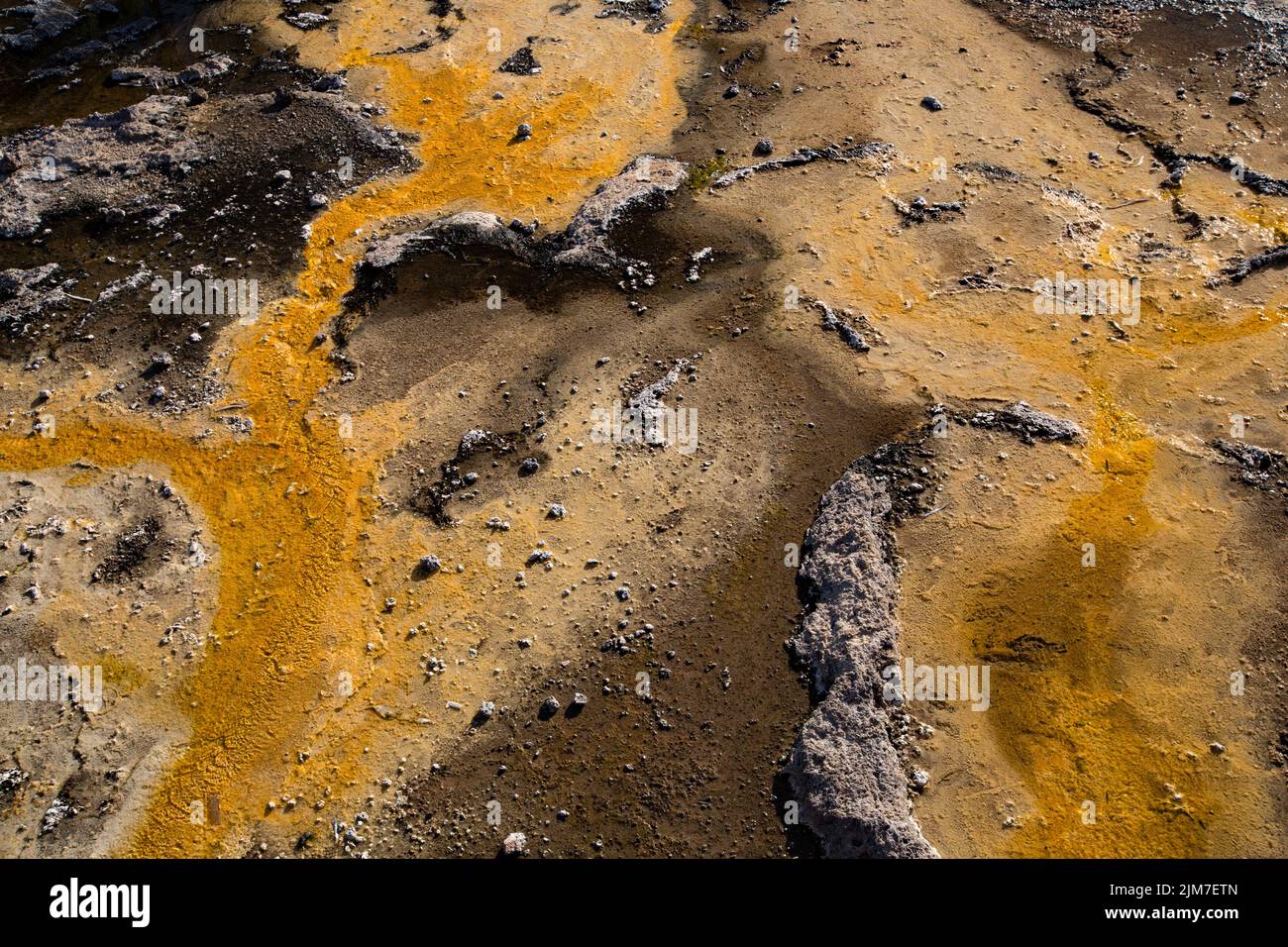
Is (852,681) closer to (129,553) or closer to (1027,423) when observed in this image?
(1027,423)

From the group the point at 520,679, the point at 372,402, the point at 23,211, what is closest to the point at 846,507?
the point at 520,679

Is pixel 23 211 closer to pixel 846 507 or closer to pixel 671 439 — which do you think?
pixel 671 439

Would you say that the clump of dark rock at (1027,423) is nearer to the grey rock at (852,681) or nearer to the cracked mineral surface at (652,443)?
the cracked mineral surface at (652,443)

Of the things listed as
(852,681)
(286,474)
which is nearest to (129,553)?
(286,474)

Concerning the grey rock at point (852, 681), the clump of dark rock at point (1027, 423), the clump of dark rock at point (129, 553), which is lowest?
the clump of dark rock at point (129, 553)

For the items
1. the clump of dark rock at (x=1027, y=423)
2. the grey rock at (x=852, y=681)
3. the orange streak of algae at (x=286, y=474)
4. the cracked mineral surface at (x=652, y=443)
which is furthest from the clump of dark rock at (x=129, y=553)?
the clump of dark rock at (x=1027, y=423)
